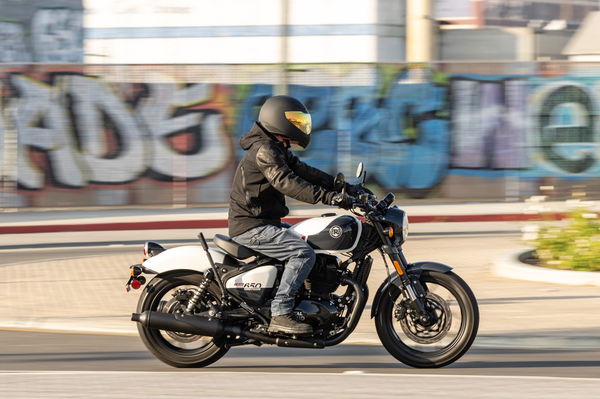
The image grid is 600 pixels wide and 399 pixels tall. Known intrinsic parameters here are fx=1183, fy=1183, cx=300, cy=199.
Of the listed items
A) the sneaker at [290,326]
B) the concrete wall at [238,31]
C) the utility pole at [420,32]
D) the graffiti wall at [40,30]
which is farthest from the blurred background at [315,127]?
the graffiti wall at [40,30]

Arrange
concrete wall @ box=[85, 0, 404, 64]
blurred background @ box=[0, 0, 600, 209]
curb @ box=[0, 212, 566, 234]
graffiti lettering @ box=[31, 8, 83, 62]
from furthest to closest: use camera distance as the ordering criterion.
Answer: graffiti lettering @ box=[31, 8, 83, 62]
concrete wall @ box=[85, 0, 404, 64]
blurred background @ box=[0, 0, 600, 209]
curb @ box=[0, 212, 566, 234]

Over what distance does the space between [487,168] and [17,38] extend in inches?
1258

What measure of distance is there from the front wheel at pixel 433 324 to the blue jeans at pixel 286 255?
0.59 m

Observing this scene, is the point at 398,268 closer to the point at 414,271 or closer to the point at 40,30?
the point at 414,271

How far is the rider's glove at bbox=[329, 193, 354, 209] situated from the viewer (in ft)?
23.7

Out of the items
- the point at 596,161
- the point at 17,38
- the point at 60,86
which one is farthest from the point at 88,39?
the point at 596,161

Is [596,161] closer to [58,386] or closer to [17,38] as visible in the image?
[58,386]

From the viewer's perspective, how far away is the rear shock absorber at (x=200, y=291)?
759cm

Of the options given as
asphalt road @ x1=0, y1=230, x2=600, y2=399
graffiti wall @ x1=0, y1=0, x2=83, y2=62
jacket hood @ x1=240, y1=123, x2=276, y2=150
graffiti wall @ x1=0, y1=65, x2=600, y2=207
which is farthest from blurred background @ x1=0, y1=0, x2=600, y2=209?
graffiti wall @ x1=0, y1=0, x2=83, y2=62

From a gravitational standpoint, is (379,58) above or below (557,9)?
below

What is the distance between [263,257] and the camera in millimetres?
7582

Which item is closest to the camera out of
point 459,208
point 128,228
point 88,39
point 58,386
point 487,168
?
point 58,386

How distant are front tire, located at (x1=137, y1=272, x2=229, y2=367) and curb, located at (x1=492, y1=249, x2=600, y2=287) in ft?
15.1

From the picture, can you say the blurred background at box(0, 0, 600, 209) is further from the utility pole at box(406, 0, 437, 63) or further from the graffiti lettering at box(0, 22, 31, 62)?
the graffiti lettering at box(0, 22, 31, 62)
